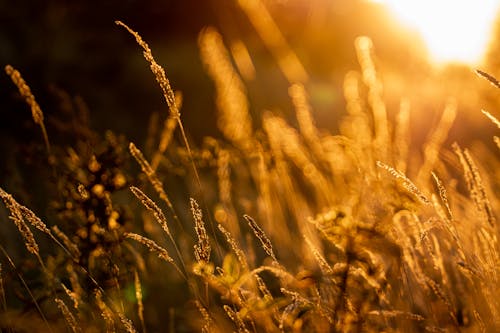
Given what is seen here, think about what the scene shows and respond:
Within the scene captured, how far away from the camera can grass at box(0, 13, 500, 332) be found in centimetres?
148

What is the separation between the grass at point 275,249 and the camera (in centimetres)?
148

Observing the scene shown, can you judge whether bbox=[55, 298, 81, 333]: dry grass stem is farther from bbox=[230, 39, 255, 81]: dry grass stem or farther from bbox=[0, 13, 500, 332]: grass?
bbox=[230, 39, 255, 81]: dry grass stem

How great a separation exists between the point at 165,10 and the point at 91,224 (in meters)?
9.06

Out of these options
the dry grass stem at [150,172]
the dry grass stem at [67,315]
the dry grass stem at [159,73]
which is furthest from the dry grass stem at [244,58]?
the dry grass stem at [67,315]

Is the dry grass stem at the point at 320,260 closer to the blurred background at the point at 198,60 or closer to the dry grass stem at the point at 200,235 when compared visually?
the dry grass stem at the point at 200,235

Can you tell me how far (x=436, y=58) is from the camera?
5.76 metres

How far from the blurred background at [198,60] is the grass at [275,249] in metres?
1.62

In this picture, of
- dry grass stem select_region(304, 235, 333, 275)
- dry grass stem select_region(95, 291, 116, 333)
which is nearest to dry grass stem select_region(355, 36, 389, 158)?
dry grass stem select_region(304, 235, 333, 275)

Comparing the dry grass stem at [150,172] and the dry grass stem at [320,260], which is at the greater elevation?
the dry grass stem at [150,172]

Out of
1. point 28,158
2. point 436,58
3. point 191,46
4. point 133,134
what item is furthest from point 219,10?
point 28,158

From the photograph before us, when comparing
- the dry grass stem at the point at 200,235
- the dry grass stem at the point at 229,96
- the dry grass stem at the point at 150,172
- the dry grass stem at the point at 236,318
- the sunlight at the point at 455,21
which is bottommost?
the dry grass stem at the point at 236,318

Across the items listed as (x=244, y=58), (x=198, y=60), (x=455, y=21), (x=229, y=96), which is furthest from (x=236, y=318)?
(x=198, y=60)

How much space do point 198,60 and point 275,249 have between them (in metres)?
9.36

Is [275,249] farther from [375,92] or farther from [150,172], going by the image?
[150,172]
